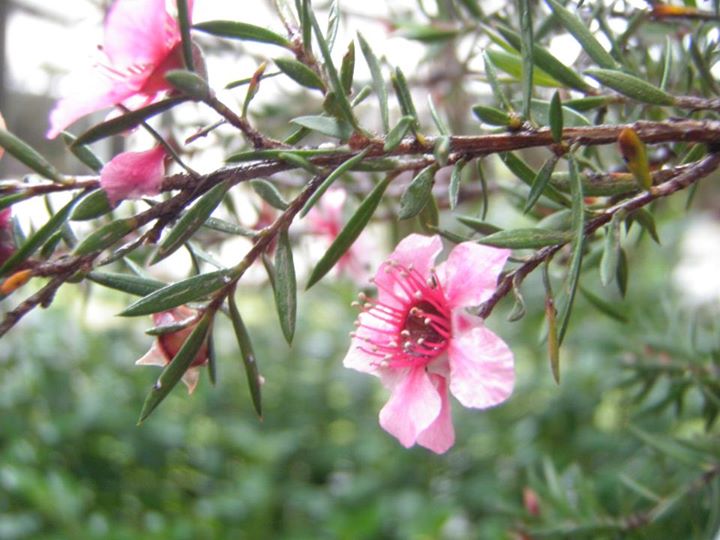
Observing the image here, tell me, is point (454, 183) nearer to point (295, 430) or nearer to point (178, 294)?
point (178, 294)

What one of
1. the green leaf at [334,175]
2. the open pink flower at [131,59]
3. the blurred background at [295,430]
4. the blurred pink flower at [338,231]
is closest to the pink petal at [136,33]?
the open pink flower at [131,59]

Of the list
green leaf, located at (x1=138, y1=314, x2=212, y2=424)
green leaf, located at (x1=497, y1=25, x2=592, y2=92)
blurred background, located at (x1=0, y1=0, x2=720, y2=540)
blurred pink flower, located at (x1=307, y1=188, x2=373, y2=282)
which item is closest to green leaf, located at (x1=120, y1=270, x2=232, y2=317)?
green leaf, located at (x1=138, y1=314, x2=212, y2=424)

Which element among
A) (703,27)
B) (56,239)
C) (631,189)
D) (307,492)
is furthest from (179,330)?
(307,492)

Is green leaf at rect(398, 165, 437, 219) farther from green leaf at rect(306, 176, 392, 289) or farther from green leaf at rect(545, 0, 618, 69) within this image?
green leaf at rect(545, 0, 618, 69)

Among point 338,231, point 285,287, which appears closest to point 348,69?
point 285,287

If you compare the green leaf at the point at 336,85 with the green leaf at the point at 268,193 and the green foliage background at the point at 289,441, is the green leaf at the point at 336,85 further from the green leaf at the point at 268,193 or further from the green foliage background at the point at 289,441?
the green foliage background at the point at 289,441

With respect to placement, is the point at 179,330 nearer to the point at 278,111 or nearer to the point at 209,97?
the point at 209,97
